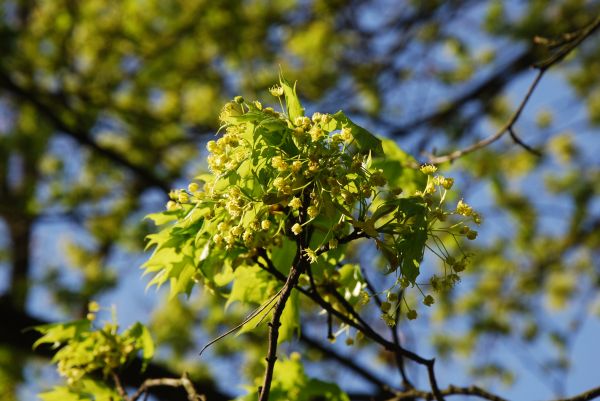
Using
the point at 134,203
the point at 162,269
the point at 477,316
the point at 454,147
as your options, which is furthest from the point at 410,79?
the point at 162,269

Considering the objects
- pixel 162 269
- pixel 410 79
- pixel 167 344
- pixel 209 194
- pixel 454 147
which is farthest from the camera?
pixel 167 344

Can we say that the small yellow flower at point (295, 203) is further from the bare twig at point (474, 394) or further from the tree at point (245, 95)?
the tree at point (245, 95)

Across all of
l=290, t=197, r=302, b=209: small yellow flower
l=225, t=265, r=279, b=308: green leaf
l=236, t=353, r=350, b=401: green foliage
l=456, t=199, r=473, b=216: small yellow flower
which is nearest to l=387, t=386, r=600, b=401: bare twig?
l=236, t=353, r=350, b=401: green foliage

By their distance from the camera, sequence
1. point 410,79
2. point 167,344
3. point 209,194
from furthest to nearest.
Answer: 1. point 167,344
2. point 410,79
3. point 209,194

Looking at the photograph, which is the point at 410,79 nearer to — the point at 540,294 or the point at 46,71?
the point at 540,294

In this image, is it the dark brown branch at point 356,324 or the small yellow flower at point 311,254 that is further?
the dark brown branch at point 356,324

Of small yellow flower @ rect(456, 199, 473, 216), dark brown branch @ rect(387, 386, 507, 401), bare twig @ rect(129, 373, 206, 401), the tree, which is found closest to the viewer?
small yellow flower @ rect(456, 199, 473, 216)

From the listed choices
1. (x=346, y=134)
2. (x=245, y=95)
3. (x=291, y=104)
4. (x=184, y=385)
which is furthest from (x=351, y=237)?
(x=245, y=95)

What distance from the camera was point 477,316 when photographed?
9391 millimetres

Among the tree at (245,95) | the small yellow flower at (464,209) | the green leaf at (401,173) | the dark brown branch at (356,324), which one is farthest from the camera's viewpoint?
the tree at (245,95)

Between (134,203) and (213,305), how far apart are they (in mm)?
2283

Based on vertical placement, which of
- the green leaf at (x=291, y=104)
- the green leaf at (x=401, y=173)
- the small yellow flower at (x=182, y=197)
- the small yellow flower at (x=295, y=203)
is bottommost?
the small yellow flower at (x=295, y=203)

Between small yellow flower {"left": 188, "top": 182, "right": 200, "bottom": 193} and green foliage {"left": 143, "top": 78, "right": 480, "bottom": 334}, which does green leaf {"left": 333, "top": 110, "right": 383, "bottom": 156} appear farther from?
small yellow flower {"left": 188, "top": 182, "right": 200, "bottom": 193}

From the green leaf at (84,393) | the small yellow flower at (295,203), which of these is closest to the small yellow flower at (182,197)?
the small yellow flower at (295,203)
